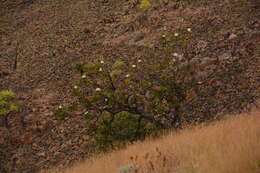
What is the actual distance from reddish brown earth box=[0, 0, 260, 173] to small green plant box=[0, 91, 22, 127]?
0.96 ft

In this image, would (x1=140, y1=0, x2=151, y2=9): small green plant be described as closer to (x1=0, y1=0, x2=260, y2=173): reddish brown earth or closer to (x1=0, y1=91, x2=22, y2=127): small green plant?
(x1=0, y1=0, x2=260, y2=173): reddish brown earth

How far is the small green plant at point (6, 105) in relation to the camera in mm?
14132

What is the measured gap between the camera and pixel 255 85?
10922 mm

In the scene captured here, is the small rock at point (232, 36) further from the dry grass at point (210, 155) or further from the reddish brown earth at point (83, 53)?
the dry grass at point (210, 155)

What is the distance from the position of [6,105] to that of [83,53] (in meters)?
4.67

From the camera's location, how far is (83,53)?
17.7 metres

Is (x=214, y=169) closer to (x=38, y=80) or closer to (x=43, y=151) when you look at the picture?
(x=43, y=151)

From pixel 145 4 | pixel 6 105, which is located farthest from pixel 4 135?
pixel 145 4

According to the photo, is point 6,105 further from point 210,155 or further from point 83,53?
point 210,155

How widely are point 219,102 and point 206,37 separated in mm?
4327

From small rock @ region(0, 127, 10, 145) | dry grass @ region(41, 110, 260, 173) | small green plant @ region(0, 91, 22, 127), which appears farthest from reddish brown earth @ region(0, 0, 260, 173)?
dry grass @ region(41, 110, 260, 173)

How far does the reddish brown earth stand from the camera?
1180 cm

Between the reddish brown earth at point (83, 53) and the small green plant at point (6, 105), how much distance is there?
29 centimetres

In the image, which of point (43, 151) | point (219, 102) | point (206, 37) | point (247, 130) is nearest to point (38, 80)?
point (43, 151)
